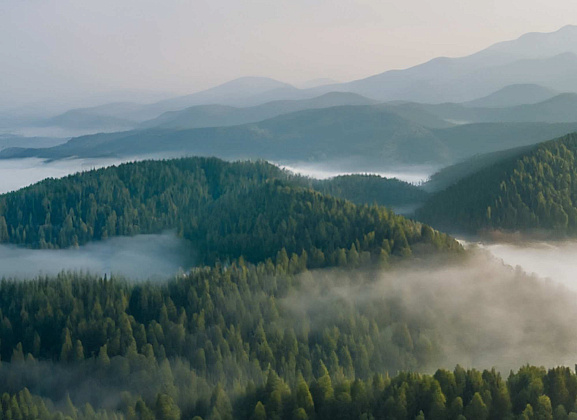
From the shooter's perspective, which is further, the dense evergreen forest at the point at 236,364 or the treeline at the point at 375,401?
the dense evergreen forest at the point at 236,364

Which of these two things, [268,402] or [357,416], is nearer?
[357,416]

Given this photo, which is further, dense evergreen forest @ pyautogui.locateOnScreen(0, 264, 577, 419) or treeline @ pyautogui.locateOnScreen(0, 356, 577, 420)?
dense evergreen forest @ pyautogui.locateOnScreen(0, 264, 577, 419)

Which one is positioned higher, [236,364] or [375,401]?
[375,401]

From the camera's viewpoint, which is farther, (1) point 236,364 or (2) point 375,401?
(1) point 236,364

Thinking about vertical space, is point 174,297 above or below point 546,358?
above

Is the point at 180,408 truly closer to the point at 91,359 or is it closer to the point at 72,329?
the point at 91,359

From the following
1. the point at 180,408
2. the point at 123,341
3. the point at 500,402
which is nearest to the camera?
the point at 500,402

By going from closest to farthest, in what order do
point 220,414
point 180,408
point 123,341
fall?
point 220,414 < point 180,408 < point 123,341

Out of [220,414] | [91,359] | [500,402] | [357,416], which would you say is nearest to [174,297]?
[91,359]

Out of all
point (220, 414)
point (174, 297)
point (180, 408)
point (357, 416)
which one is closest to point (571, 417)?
point (357, 416)
